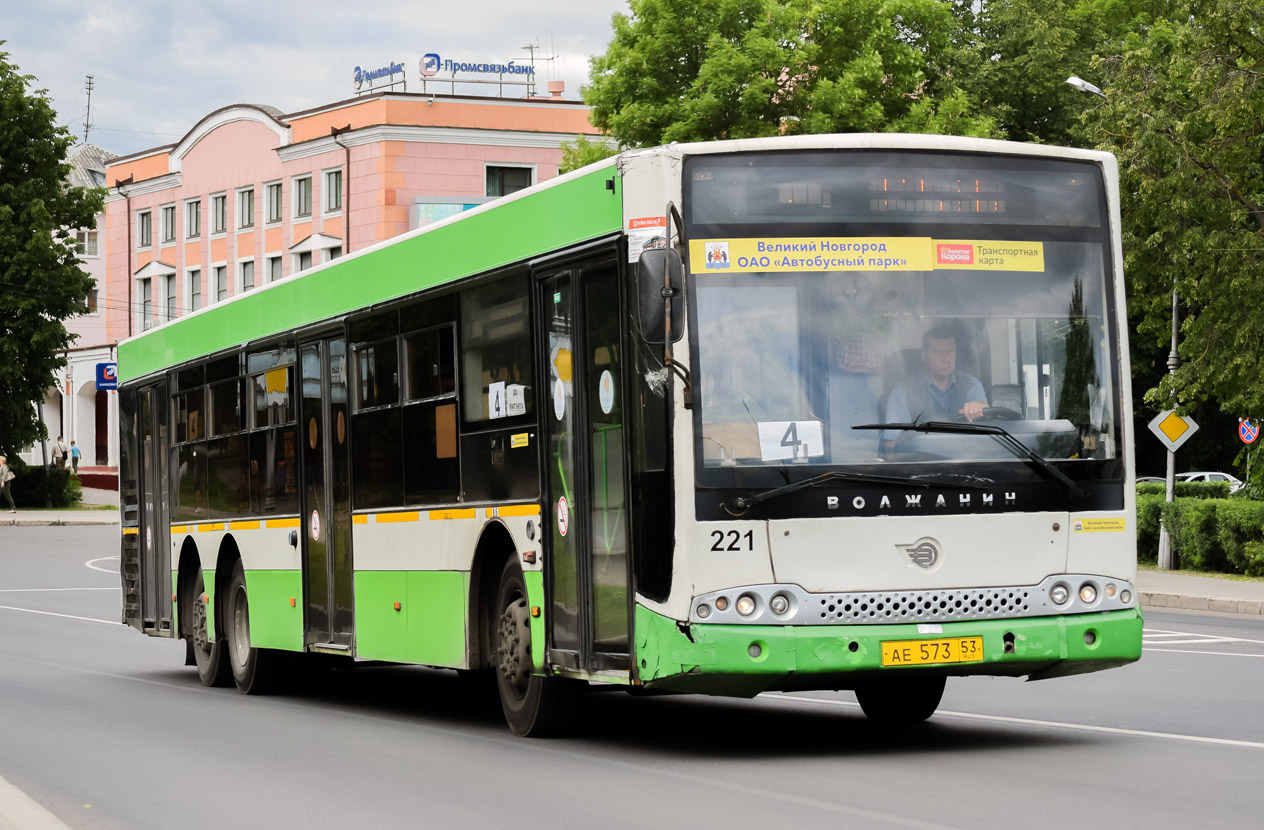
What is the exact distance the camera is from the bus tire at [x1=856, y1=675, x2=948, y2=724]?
39.1 ft

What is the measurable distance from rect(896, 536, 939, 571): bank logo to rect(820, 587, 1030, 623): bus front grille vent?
0.47 ft

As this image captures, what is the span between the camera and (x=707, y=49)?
44.2 metres

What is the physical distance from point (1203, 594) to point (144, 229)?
59.5 metres

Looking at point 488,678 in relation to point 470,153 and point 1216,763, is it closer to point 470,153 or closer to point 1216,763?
point 1216,763

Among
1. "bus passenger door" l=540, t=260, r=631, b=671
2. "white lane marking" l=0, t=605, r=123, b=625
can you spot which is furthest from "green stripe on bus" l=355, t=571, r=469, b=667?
"white lane marking" l=0, t=605, r=123, b=625

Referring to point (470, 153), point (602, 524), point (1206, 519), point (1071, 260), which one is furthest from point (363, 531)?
point (470, 153)

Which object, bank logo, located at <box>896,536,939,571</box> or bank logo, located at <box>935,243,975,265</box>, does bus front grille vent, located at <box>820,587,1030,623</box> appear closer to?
bank logo, located at <box>896,536,939,571</box>

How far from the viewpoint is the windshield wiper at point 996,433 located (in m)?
9.97

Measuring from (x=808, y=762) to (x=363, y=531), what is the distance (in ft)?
15.7

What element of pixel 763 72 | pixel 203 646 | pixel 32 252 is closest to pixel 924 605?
pixel 203 646

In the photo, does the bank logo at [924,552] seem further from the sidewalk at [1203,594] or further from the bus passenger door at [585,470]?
the sidewalk at [1203,594]

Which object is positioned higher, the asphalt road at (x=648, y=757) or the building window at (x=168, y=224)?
the building window at (x=168, y=224)

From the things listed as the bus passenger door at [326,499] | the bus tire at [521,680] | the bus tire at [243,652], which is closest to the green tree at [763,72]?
the bus tire at [243,652]

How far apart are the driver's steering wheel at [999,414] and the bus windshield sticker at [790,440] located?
0.78 meters
